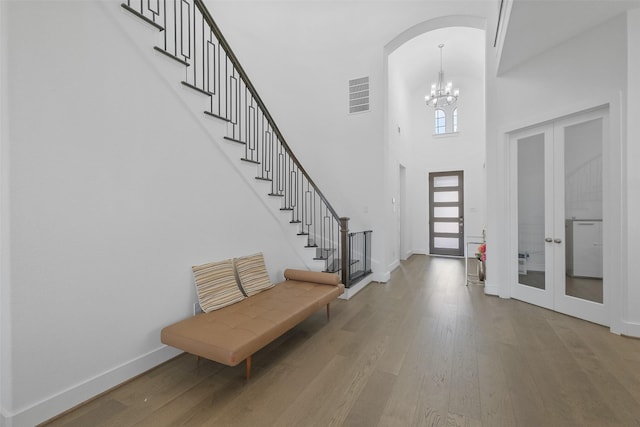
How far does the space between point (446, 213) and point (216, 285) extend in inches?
285

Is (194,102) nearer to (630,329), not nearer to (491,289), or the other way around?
(491,289)

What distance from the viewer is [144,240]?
228cm

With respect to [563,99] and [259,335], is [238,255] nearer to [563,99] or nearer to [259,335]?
[259,335]

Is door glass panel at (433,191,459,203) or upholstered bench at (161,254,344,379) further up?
door glass panel at (433,191,459,203)

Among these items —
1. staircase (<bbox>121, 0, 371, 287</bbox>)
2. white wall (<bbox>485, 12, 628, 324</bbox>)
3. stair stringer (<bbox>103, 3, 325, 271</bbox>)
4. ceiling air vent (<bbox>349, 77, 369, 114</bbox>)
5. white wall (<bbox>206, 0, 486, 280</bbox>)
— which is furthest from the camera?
ceiling air vent (<bbox>349, 77, 369, 114</bbox>)

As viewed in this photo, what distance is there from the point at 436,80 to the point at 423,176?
287 centimetres

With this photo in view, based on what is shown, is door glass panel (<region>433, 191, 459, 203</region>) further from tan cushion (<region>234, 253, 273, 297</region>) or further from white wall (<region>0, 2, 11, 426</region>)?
white wall (<region>0, 2, 11, 426</region>)

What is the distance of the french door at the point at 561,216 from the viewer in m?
3.18

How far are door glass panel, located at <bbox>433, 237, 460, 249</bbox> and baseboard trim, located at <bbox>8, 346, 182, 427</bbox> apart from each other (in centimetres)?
755

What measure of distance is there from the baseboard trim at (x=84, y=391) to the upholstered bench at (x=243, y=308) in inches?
11.3

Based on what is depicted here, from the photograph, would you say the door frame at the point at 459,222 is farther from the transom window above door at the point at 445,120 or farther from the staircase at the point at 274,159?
the staircase at the point at 274,159

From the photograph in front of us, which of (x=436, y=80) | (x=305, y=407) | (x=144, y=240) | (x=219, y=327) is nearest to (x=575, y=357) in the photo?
(x=305, y=407)

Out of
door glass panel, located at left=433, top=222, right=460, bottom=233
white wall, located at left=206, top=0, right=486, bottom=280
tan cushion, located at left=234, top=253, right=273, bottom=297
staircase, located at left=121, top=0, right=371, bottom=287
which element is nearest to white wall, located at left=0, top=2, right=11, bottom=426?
tan cushion, located at left=234, top=253, right=273, bottom=297

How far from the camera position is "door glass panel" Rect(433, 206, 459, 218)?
26.2ft
